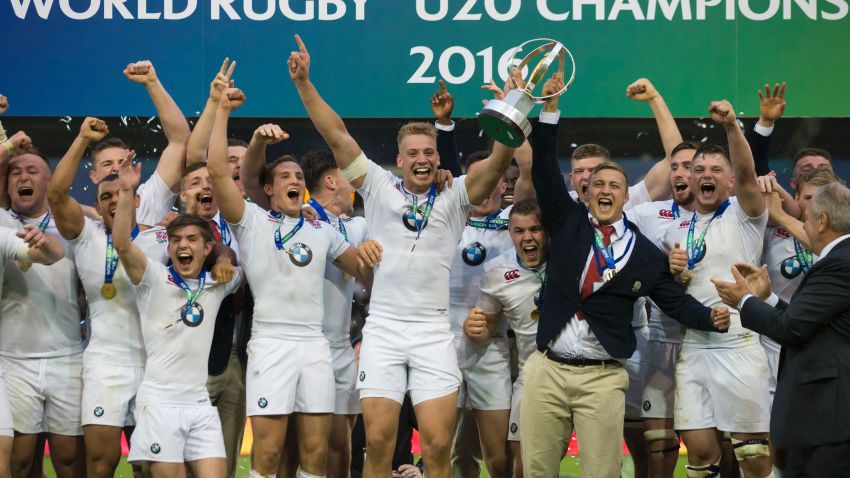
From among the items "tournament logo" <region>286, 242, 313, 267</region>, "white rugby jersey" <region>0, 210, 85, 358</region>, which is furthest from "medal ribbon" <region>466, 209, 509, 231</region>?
"white rugby jersey" <region>0, 210, 85, 358</region>

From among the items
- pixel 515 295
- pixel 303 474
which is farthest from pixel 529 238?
pixel 303 474

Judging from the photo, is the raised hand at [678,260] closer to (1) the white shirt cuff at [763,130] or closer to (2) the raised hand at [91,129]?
(1) the white shirt cuff at [763,130]

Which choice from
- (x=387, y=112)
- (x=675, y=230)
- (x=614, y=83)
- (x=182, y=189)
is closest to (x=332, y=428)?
(x=182, y=189)

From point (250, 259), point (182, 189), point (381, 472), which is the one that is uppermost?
point (182, 189)

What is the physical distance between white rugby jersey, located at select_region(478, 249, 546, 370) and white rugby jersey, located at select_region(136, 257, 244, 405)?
4.46 ft

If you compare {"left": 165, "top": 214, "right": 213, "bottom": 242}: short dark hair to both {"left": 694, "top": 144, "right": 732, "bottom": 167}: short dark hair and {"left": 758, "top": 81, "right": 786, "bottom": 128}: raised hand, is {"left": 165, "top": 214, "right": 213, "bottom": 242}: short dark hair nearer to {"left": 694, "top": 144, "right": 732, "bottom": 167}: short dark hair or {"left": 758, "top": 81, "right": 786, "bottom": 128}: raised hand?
{"left": 694, "top": 144, "right": 732, "bottom": 167}: short dark hair

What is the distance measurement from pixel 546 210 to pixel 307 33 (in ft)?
9.23

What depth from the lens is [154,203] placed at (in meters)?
5.79

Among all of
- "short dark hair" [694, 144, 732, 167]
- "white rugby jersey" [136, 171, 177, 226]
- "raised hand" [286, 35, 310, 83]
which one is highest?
"raised hand" [286, 35, 310, 83]

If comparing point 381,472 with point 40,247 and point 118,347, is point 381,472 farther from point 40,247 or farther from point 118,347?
point 40,247

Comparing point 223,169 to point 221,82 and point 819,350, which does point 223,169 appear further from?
point 819,350

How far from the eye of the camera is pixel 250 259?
5289 millimetres

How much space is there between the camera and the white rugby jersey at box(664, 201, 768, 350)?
213 inches

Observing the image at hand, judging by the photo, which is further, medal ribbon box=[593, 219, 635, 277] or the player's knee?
the player's knee
